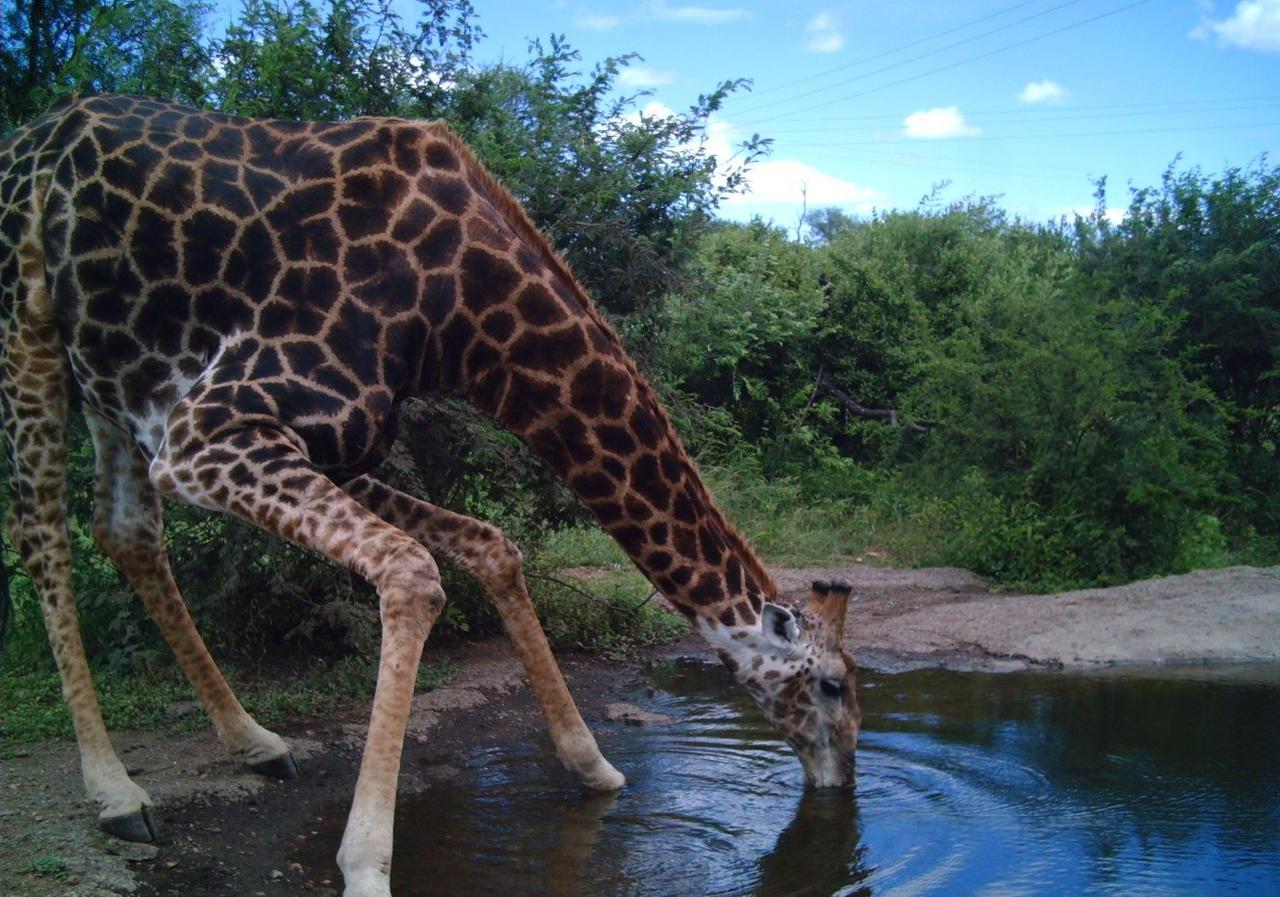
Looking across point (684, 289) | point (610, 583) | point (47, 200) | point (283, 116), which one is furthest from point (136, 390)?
point (610, 583)

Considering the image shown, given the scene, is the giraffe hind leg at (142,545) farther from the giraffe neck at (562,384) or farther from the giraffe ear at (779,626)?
the giraffe ear at (779,626)

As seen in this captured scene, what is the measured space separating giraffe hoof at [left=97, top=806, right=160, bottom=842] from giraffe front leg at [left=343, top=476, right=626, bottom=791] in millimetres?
1529

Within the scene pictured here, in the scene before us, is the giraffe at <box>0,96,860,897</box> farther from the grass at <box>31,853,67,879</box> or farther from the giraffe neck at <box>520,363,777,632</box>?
the grass at <box>31,853,67,879</box>

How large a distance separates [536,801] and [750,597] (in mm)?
1232

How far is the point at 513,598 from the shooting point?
5.23 m

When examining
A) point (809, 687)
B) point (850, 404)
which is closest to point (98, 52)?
point (809, 687)

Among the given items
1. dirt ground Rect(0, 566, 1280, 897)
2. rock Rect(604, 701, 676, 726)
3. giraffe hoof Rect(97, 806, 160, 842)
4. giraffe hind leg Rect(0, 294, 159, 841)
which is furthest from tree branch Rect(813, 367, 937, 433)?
giraffe hoof Rect(97, 806, 160, 842)

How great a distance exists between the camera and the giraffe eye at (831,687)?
5223mm

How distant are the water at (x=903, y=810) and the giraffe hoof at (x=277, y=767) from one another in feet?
1.99

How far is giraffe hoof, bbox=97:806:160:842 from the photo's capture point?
4406mm

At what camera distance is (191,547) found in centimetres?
666

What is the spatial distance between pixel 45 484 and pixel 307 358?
4.59 ft

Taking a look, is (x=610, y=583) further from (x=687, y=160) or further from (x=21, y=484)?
(x=21, y=484)

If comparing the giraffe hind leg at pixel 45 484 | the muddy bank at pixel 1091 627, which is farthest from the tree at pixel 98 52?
the muddy bank at pixel 1091 627
